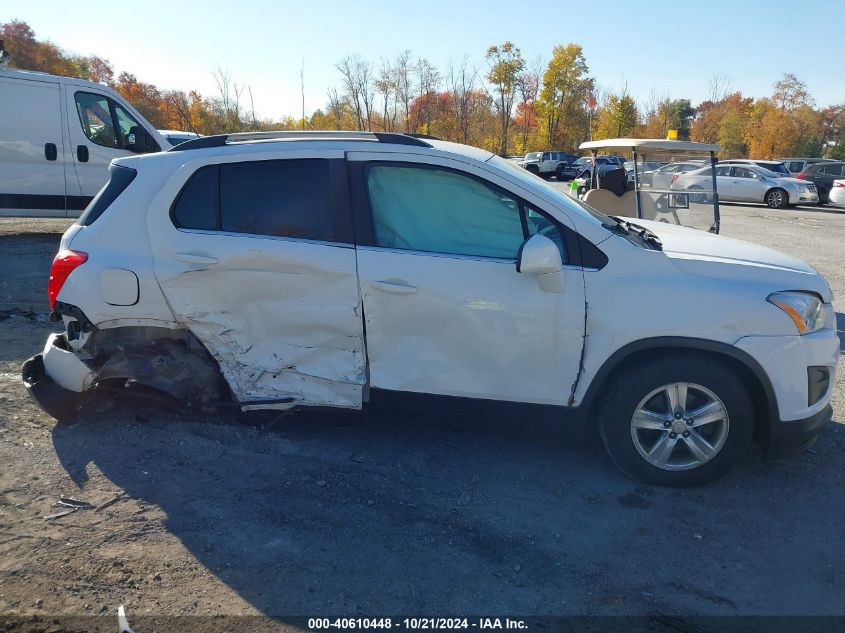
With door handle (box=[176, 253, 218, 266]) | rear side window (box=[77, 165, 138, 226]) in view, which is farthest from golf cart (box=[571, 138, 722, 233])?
rear side window (box=[77, 165, 138, 226])

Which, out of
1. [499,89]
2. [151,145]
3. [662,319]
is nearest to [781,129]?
[499,89]

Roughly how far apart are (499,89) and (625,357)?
155 ft

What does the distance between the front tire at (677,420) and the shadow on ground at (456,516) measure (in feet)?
0.53

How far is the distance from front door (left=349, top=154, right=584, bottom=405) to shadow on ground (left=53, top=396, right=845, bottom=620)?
1.24 feet

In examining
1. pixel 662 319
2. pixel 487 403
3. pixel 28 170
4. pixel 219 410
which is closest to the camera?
pixel 662 319

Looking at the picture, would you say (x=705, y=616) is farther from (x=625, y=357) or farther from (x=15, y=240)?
(x=15, y=240)

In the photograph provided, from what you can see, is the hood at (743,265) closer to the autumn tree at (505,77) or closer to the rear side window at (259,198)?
the rear side window at (259,198)

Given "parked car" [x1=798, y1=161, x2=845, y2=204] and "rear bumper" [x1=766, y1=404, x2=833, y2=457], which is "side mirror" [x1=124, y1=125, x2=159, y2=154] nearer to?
"rear bumper" [x1=766, y1=404, x2=833, y2=457]

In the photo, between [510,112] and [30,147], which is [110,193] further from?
[510,112]

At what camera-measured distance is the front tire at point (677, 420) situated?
3523 mm

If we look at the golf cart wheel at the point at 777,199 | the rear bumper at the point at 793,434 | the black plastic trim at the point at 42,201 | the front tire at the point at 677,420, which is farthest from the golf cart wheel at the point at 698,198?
the golf cart wheel at the point at 777,199

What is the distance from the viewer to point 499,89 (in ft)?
156

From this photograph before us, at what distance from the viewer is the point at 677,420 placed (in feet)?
11.8

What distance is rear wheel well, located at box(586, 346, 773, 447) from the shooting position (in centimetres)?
353
